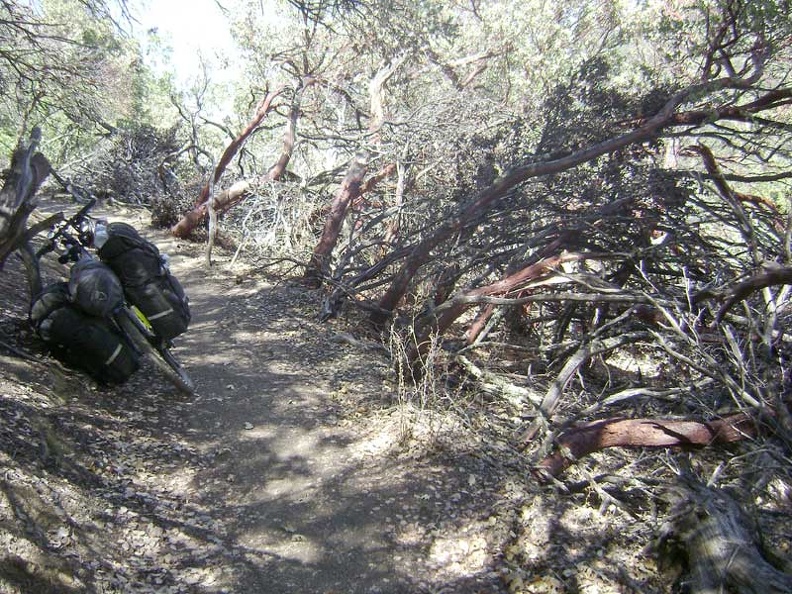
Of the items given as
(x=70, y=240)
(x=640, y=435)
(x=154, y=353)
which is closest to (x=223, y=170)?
(x=70, y=240)

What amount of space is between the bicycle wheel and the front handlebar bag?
25cm

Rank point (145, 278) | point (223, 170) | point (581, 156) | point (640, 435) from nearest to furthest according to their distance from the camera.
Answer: point (640, 435) < point (145, 278) < point (581, 156) < point (223, 170)

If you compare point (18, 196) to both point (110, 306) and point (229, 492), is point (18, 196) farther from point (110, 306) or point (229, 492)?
point (229, 492)

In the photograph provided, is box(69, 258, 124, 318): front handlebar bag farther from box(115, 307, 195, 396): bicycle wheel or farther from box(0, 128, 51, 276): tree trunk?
box(0, 128, 51, 276): tree trunk

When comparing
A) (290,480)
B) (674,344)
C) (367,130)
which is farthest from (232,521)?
(367,130)

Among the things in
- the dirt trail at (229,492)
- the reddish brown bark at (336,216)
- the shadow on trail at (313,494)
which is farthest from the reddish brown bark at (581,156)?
the reddish brown bark at (336,216)

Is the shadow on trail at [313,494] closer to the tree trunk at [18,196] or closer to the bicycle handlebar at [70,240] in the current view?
the bicycle handlebar at [70,240]

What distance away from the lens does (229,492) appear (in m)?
4.39

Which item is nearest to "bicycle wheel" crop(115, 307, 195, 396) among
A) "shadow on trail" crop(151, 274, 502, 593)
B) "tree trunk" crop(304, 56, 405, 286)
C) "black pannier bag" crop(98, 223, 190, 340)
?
"black pannier bag" crop(98, 223, 190, 340)

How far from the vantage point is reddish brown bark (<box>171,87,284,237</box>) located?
1139cm

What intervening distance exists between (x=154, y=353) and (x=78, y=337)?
65 cm

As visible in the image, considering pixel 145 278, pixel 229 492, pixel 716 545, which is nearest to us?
pixel 716 545

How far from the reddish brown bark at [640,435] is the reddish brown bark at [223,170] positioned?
8098 mm

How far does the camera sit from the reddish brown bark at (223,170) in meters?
11.4
